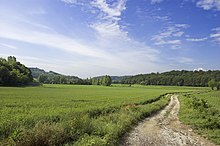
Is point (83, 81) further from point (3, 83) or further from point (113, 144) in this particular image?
point (113, 144)

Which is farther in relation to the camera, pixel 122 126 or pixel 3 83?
pixel 3 83

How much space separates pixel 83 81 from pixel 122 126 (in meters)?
178

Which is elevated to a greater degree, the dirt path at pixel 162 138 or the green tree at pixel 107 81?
the green tree at pixel 107 81

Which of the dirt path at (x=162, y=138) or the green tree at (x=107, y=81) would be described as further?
the green tree at (x=107, y=81)

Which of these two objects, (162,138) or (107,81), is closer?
(162,138)

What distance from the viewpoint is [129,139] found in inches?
653

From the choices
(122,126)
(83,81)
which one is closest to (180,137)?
(122,126)

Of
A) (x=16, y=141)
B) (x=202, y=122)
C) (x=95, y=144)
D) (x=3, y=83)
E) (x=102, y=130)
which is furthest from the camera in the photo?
(x=3, y=83)

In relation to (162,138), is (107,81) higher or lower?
higher

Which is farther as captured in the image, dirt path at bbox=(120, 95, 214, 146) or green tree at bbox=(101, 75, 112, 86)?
green tree at bbox=(101, 75, 112, 86)

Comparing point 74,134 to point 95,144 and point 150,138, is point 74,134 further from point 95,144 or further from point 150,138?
point 150,138

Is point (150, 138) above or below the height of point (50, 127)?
below

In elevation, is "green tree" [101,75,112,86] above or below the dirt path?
above

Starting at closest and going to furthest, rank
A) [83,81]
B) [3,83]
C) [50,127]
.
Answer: [50,127] → [3,83] → [83,81]
